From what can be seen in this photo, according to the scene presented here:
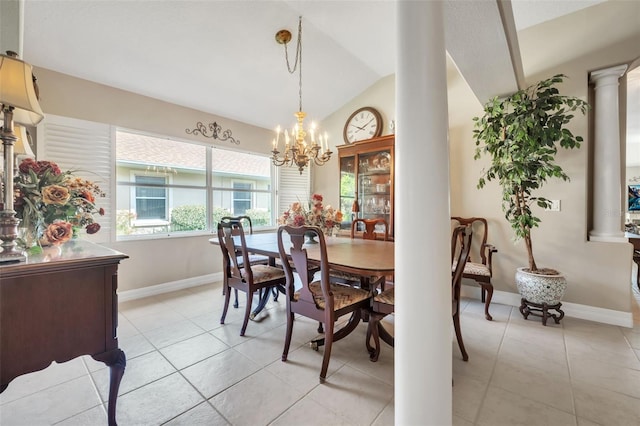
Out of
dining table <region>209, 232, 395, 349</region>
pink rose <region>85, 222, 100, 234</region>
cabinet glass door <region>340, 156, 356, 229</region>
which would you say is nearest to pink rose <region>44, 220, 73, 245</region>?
pink rose <region>85, 222, 100, 234</region>

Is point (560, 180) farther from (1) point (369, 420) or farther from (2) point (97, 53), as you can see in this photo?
(2) point (97, 53)

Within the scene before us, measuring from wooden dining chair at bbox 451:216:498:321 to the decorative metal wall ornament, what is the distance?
339 centimetres

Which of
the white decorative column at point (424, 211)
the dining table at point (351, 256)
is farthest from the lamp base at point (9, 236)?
the white decorative column at point (424, 211)

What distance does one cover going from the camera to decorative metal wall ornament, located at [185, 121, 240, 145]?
371 cm

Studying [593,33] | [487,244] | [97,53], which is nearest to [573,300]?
[487,244]

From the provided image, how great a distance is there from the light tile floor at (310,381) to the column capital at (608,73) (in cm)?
240

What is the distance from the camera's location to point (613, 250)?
253cm

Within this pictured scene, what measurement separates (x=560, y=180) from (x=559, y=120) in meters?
0.69

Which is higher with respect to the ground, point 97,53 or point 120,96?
point 97,53

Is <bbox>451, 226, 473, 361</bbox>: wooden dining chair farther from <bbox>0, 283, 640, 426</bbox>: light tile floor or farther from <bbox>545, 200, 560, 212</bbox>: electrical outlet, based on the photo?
<bbox>545, 200, 560, 212</bbox>: electrical outlet

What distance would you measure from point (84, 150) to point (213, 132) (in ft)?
4.97

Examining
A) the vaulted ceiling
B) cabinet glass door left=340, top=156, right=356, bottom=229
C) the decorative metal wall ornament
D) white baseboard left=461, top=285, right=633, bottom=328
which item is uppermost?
the vaulted ceiling

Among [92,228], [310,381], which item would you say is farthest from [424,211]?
[92,228]

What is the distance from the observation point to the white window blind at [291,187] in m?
4.73
